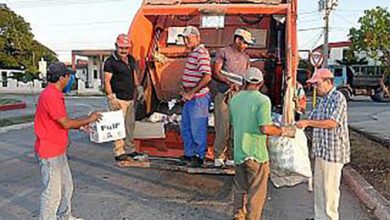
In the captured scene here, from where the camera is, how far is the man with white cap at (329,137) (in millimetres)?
5363

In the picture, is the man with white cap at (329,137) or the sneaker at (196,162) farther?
the sneaker at (196,162)

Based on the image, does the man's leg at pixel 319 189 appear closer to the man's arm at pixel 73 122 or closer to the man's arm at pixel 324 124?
the man's arm at pixel 324 124

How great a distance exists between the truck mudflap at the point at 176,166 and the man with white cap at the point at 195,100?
4.5 inches

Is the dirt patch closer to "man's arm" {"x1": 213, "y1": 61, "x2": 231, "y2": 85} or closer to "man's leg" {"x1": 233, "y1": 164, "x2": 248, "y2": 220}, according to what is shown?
"man's leg" {"x1": 233, "y1": 164, "x2": 248, "y2": 220}

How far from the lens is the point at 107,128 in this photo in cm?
620

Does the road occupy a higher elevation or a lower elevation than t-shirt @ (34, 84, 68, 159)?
lower

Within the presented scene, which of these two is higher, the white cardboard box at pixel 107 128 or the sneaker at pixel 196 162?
the white cardboard box at pixel 107 128

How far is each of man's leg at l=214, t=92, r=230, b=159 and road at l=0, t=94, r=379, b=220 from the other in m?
0.62

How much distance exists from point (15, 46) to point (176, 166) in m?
53.6

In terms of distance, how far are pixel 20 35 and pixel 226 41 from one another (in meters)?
52.8

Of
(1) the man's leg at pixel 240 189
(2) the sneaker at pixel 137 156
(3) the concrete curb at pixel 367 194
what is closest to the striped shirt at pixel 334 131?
(1) the man's leg at pixel 240 189

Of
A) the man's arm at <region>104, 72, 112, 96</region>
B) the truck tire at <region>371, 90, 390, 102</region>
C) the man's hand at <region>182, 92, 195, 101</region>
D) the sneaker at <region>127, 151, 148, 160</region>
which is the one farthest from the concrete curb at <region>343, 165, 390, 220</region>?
the truck tire at <region>371, 90, 390, 102</region>

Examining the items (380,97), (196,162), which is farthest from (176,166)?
(380,97)

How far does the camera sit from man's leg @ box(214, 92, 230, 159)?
7387mm
